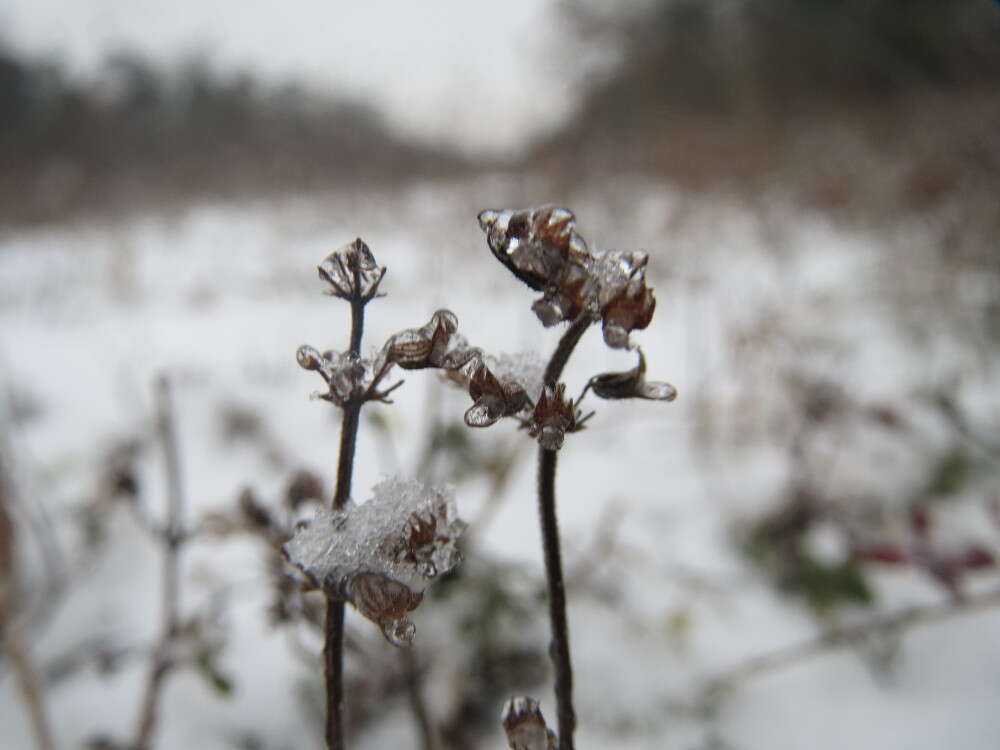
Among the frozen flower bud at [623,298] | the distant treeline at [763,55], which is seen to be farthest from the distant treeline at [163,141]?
the frozen flower bud at [623,298]

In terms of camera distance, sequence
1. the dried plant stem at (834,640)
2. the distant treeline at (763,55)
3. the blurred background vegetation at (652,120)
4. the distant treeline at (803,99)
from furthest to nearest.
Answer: the distant treeline at (763,55) < the blurred background vegetation at (652,120) < the distant treeline at (803,99) < the dried plant stem at (834,640)

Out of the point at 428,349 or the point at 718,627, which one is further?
the point at 718,627

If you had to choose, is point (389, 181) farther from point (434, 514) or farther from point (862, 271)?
point (434, 514)

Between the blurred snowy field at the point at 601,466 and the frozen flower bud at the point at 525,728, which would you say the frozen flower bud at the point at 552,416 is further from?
the blurred snowy field at the point at 601,466

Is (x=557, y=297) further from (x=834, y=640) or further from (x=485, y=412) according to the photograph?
(x=834, y=640)

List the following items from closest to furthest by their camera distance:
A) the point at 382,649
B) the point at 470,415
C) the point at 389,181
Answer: the point at 470,415, the point at 382,649, the point at 389,181

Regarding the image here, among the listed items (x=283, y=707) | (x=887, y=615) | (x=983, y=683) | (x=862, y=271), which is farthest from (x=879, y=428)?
(x=862, y=271)
